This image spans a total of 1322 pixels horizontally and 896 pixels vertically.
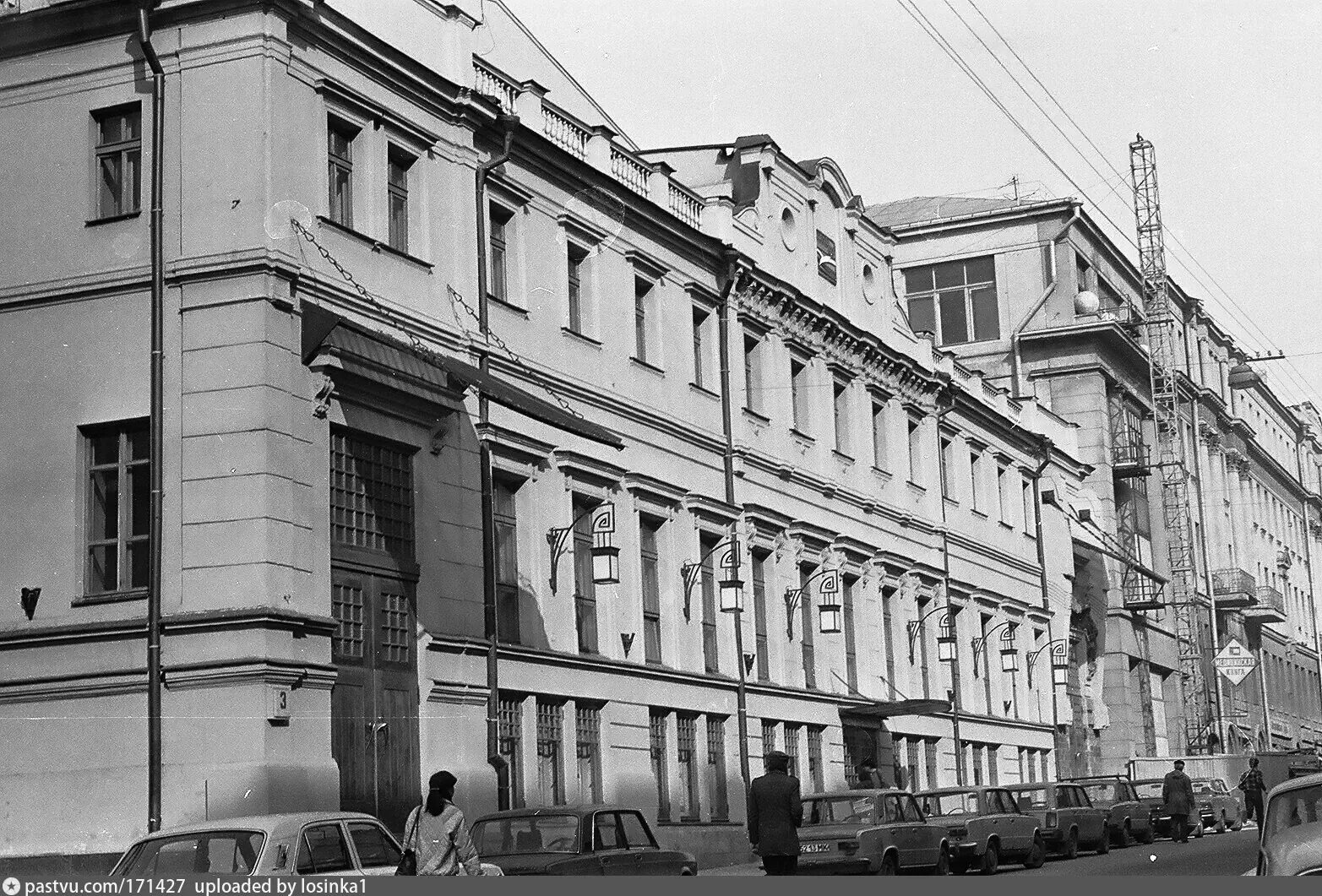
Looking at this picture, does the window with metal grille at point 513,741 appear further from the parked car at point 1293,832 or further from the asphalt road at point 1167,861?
the parked car at point 1293,832

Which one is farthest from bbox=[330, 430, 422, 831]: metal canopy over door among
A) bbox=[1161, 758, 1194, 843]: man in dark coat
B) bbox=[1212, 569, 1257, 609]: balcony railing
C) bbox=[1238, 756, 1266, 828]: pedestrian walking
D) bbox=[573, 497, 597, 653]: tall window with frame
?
bbox=[1212, 569, 1257, 609]: balcony railing

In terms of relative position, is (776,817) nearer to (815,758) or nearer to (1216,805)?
(815,758)

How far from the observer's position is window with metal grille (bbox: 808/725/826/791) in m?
42.5

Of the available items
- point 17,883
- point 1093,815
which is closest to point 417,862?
point 17,883

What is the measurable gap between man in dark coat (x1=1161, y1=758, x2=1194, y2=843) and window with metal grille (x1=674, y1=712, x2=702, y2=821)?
45.1 feet

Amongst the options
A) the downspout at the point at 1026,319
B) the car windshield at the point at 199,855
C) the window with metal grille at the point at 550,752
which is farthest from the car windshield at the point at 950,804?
the downspout at the point at 1026,319

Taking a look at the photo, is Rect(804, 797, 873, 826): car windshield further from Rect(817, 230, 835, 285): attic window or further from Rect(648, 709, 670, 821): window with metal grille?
Rect(817, 230, 835, 285): attic window

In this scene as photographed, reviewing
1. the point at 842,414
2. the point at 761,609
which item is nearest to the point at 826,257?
the point at 842,414

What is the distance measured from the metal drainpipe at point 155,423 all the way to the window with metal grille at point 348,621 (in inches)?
102

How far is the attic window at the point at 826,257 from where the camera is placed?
4566 cm

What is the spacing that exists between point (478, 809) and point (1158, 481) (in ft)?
167

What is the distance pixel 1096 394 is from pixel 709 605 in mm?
33708

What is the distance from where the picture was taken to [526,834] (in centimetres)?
2139

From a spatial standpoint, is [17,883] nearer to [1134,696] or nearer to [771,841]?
[771,841]
